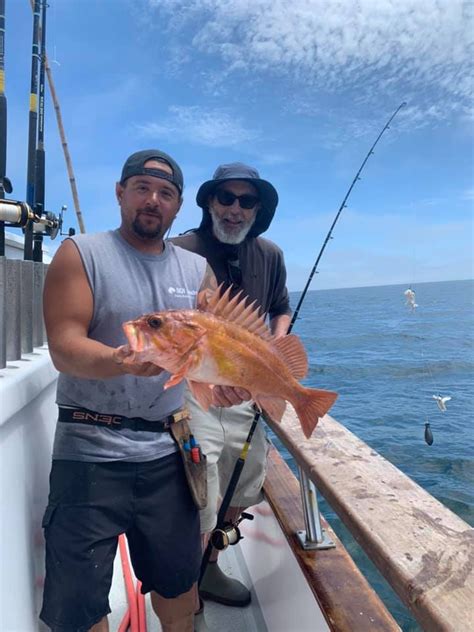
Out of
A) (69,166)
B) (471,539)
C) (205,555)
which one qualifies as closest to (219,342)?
(471,539)

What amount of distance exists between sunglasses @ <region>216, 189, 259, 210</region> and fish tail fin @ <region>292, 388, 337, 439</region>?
1.54 m

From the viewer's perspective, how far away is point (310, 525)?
7.80ft

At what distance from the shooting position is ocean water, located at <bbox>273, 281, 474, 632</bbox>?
21.2 ft

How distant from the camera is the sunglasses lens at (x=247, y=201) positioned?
304 cm

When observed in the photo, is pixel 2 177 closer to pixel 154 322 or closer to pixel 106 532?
pixel 154 322

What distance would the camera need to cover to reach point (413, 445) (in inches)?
333

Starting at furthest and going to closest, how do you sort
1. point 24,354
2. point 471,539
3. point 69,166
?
point 69,166 < point 24,354 < point 471,539

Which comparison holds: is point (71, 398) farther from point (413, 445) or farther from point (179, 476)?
point (413, 445)

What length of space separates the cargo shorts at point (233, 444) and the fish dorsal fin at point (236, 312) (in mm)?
1072

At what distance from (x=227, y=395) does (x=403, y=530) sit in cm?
95

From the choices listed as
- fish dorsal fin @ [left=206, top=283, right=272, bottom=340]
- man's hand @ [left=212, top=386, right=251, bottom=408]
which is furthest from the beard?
man's hand @ [left=212, top=386, right=251, bottom=408]

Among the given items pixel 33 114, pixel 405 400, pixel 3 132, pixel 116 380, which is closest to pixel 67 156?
pixel 33 114

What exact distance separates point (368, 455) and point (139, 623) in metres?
1.79

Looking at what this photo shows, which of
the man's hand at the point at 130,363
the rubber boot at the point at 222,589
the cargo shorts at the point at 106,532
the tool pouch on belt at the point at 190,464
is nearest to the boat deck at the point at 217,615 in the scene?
the rubber boot at the point at 222,589
